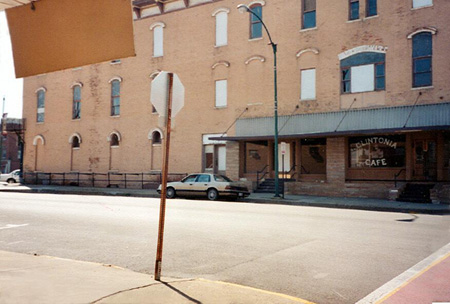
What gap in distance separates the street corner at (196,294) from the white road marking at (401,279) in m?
0.92

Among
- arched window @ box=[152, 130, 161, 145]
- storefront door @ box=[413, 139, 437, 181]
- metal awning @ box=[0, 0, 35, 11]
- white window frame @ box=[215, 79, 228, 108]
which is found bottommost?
storefront door @ box=[413, 139, 437, 181]

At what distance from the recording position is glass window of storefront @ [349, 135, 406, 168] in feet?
75.7

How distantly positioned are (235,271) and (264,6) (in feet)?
78.2

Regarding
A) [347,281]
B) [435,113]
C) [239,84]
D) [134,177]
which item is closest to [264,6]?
[239,84]

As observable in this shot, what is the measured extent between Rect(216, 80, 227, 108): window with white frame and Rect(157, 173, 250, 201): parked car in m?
7.88

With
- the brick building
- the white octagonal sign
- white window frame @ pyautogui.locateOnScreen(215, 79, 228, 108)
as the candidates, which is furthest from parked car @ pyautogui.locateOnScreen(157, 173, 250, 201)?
the white octagonal sign

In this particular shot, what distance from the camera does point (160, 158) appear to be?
31.2 meters

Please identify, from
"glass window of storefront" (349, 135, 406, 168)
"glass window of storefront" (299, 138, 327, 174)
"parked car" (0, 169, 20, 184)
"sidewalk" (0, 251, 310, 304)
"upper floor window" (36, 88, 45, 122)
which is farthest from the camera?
"parked car" (0, 169, 20, 184)

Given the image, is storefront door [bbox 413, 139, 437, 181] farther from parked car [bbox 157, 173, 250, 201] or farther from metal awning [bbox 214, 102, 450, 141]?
parked car [bbox 157, 173, 250, 201]

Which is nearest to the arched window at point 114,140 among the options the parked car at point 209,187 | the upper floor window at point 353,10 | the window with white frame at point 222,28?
the window with white frame at point 222,28

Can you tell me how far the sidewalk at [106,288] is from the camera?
459 centimetres

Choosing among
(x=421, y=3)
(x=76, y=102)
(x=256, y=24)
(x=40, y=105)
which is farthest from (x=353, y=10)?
(x=40, y=105)

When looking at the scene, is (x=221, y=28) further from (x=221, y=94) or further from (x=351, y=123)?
(x=351, y=123)

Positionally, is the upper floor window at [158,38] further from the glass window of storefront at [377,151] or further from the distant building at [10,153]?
the distant building at [10,153]
